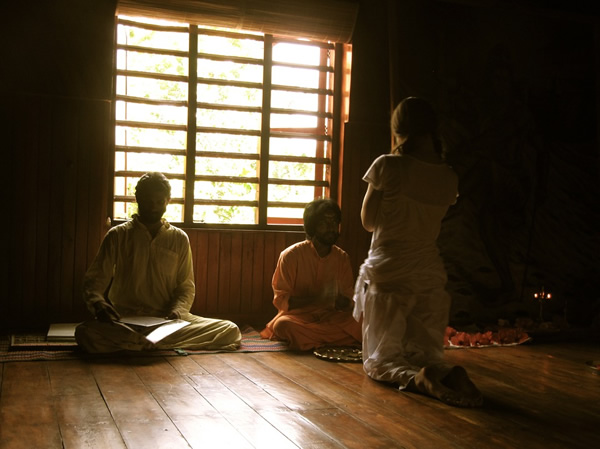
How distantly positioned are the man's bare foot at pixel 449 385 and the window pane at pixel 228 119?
327cm

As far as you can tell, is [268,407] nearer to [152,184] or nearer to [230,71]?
[152,184]

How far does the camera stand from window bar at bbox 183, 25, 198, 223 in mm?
6023

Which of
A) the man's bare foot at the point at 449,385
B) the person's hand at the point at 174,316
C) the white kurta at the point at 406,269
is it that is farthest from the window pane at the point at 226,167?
the man's bare foot at the point at 449,385

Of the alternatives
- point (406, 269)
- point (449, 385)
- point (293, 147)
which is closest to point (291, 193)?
point (293, 147)

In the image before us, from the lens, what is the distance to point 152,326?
15.5 feet

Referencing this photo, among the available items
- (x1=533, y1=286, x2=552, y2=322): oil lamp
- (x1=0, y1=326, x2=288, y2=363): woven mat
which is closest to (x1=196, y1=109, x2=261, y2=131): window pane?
(x1=0, y1=326, x2=288, y2=363): woven mat

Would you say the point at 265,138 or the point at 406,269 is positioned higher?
the point at 265,138

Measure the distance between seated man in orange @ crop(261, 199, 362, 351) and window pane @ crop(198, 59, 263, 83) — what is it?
1522 millimetres

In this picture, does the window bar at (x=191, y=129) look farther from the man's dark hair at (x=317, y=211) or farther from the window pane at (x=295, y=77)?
the man's dark hair at (x=317, y=211)

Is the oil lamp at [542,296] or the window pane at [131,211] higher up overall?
the window pane at [131,211]

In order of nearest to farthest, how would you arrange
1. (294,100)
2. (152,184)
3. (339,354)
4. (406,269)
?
(406,269)
(339,354)
(152,184)
(294,100)

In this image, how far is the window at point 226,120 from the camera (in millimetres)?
5957

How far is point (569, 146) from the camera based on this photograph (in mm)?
7039

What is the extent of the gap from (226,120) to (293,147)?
28.2 inches
